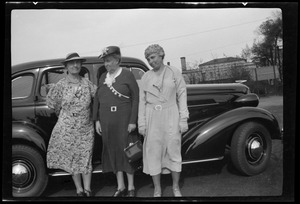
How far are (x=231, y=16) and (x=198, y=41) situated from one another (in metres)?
0.46

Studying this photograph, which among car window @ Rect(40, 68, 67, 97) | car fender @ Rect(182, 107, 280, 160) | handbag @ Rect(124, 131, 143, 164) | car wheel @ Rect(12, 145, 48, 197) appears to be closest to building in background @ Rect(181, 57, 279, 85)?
car fender @ Rect(182, 107, 280, 160)

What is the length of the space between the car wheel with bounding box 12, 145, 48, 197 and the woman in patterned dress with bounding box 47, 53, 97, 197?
0.48 ft

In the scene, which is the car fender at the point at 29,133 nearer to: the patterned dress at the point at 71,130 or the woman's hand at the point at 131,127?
the patterned dress at the point at 71,130

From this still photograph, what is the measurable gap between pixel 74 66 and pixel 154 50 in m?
0.94

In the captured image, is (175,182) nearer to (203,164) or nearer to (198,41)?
(203,164)

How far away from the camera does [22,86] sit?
3.58 metres

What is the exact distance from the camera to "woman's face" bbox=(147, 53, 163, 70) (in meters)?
3.39

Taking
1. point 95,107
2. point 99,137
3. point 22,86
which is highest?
point 22,86

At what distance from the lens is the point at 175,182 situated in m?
3.47

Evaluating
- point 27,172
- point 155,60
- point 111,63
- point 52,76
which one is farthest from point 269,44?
point 27,172

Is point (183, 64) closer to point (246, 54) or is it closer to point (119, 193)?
point (246, 54)

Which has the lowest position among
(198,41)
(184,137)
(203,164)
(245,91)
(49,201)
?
(49,201)

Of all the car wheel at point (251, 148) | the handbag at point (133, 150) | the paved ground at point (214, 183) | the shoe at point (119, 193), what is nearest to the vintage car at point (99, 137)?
the car wheel at point (251, 148)

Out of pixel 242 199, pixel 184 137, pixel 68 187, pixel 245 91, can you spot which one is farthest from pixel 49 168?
pixel 245 91
